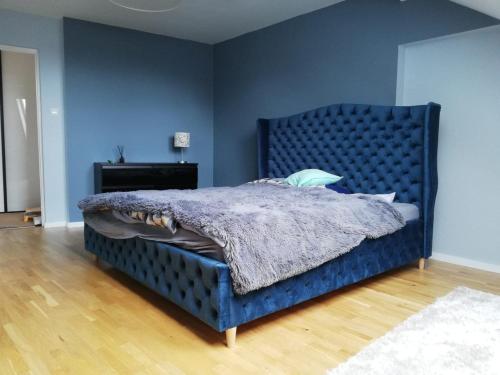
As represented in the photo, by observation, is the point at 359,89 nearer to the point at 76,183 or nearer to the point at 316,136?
the point at 316,136

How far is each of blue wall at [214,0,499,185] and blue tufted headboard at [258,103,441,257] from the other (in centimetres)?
26

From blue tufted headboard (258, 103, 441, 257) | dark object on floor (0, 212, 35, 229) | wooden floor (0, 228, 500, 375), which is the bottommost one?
wooden floor (0, 228, 500, 375)

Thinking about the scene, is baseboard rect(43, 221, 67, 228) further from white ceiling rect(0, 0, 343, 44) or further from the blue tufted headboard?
the blue tufted headboard

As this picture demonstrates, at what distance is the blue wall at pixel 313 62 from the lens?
3.62 m

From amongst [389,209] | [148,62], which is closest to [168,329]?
[389,209]

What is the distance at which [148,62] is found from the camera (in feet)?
17.9

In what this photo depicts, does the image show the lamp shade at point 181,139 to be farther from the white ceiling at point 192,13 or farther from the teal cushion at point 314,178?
the teal cushion at point 314,178

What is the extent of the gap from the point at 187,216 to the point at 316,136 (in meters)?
2.48

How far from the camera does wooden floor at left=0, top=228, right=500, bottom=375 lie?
1.87 metres

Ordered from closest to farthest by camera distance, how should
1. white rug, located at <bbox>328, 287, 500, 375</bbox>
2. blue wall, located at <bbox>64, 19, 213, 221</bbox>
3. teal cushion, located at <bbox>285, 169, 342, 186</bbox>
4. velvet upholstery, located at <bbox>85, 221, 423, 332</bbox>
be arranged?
white rug, located at <bbox>328, 287, 500, 375</bbox>
velvet upholstery, located at <bbox>85, 221, 423, 332</bbox>
teal cushion, located at <bbox>285, 169, 342, 186</bbox>
blue wall, located at <bbox>64, 19, 213, 221</bbox>

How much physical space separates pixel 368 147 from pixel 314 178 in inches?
23.5

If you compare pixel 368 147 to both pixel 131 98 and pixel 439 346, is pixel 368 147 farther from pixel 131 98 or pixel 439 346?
pixel 131 98

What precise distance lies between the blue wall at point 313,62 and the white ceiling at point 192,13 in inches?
8.3

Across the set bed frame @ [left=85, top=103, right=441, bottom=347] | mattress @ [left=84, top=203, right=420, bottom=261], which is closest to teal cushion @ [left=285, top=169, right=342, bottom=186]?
bed frame @ [left=85, top=103, right=441, bottom=347]
